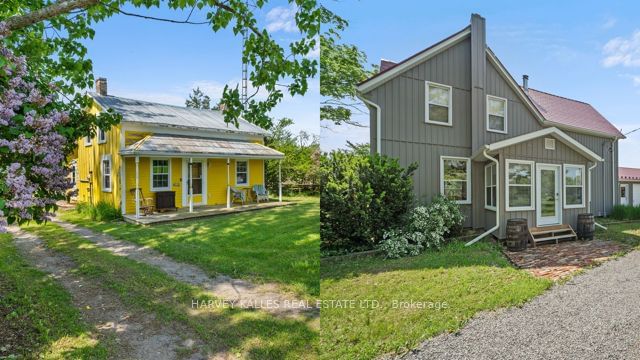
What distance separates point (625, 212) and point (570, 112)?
74 cm

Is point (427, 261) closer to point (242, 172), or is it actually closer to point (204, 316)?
point (204, 316)

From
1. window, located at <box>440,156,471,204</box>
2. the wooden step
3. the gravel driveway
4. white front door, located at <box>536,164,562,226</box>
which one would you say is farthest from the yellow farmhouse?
the gravel driveway

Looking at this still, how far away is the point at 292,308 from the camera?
291 centimetres

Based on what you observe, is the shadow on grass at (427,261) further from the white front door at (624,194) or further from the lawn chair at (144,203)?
the lawn chair at (144,203)

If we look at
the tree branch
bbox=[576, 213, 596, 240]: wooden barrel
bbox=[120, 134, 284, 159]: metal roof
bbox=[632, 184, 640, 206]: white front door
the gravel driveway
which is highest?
the tree branch

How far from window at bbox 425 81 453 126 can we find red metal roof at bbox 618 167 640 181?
1.10 meters

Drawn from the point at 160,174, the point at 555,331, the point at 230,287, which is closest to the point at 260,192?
the point at 160,174

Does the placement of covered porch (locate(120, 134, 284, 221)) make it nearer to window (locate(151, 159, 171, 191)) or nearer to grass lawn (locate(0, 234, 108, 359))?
window (locate(151, 159, 171, 191))

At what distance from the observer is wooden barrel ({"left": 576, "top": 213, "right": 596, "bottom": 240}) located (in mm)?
2670

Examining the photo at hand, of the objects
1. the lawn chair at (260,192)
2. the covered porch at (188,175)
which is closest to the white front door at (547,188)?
the covered porch at (188,175)

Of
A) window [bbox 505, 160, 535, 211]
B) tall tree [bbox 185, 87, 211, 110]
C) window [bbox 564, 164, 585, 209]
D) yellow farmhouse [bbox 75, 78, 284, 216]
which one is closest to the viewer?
window [bbox 564, 164, 585, 209]

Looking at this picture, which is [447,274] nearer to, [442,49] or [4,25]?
[442,49]

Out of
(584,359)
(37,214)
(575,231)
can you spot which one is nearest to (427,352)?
(584,359)

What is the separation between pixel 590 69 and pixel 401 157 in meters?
1.23
